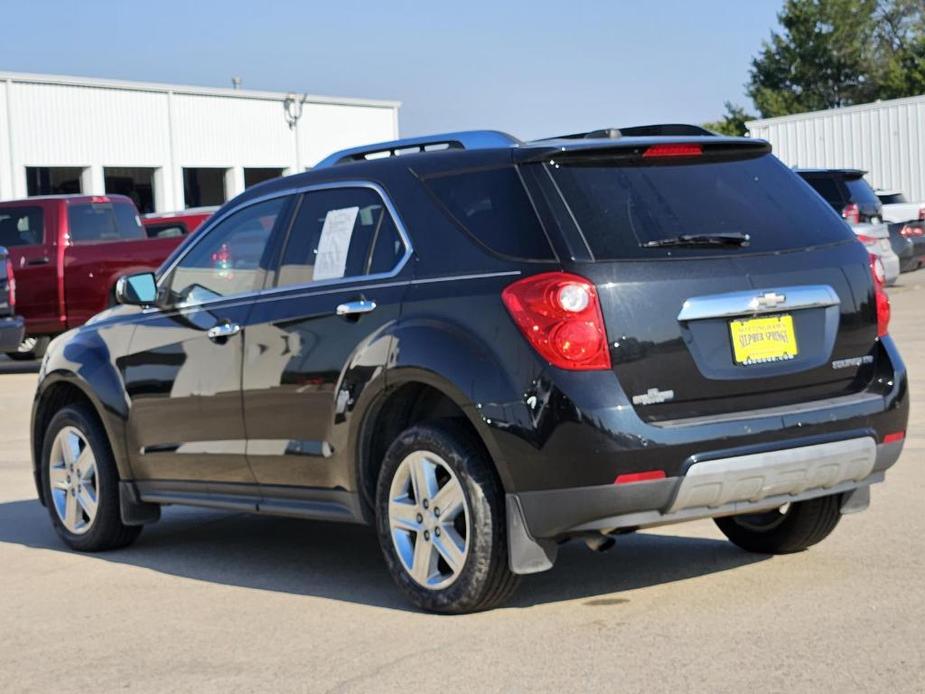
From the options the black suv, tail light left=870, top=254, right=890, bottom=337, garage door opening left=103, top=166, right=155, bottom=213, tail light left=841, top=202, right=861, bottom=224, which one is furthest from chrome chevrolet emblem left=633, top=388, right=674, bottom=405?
garage door opening left=103, top=166, right=155, bottom=213

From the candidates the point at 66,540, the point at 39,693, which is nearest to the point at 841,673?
the point at 39,693

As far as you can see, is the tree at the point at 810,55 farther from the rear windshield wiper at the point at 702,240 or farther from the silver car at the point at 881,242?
the rear windshield wiper at the point at 702,240

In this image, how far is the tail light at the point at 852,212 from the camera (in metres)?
25.0

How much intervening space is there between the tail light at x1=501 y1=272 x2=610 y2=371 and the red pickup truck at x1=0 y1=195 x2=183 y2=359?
1478 cm

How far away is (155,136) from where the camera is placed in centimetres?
4634

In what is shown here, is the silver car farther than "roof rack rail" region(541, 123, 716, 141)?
Yes

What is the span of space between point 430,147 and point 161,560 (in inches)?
90.3

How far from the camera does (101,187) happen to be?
44.6 m

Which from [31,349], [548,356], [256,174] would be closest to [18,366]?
[31,349]

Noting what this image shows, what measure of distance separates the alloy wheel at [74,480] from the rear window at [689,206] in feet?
10.5

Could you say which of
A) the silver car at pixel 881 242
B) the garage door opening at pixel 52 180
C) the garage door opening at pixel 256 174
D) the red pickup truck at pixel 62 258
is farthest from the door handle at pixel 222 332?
the garage door opening at pixel 256 174

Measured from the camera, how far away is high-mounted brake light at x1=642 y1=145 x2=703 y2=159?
6.09 metres

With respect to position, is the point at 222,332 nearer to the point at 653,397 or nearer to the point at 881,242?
the point at 653,397

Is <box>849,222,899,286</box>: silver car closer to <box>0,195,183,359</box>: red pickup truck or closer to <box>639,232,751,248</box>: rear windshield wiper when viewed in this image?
<box>0,195,183,359</box>: red pickup truck
